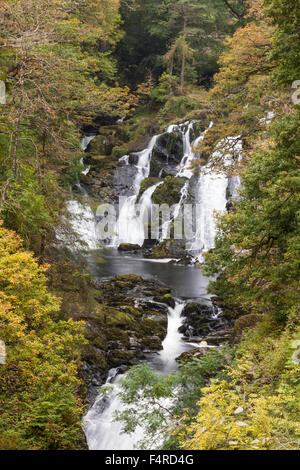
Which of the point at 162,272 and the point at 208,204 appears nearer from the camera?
the point at 162,272

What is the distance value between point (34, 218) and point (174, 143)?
19234mm

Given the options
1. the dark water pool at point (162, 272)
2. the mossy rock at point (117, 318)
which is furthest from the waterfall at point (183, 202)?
the mossy rock at point (117, 318)

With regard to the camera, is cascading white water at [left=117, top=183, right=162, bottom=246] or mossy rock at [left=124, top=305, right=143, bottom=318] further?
cascading white water at [left=117, top=183, right=162, bottom=246]

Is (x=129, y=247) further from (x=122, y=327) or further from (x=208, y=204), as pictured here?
(x=122, y=327)

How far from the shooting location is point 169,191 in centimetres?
2306

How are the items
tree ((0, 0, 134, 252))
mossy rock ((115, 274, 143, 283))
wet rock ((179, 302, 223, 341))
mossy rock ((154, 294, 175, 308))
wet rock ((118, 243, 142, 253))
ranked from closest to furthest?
tree ((0, 0, 134, 252)) → wet rock ((179, 302, 223, 341)) → mossy rock ((154, 294, 175, 308)) → mossy rock ((115, 274, 143, 283)) → wet rock ((118, 243, 142, 253))

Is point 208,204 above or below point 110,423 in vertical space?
above

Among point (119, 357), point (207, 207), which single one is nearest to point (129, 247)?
point (207, 207)

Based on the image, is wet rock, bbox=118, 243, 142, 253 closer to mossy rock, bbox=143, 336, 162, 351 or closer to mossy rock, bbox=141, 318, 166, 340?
mossy rock, bbox=141, 318, 166, 340

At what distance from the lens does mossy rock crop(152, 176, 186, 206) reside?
22703 mm

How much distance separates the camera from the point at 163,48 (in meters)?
34.3

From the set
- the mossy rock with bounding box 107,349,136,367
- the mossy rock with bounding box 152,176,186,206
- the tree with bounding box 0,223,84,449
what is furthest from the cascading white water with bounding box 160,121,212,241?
the tree with bounding box 0,223,84,449
